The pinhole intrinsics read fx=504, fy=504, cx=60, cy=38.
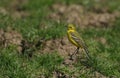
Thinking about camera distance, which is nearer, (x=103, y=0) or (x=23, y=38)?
(x=23, y=38)

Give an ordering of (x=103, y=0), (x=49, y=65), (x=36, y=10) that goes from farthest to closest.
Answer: (x=103, y=0) → (x=36, y=10) → (x=49, y=65)

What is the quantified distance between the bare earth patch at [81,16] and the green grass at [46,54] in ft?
0.87

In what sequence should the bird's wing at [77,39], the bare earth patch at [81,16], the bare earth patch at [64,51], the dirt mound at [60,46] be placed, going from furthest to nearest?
the bare earth patch at [81,16], the dirt mound at [60,46], the bird's wing at [77,39], the bare earth patch at [64,51]

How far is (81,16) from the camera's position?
13.4m

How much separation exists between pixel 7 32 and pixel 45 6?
293cm

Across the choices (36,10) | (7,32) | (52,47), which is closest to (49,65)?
(52,47)

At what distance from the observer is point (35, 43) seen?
10.8 metres

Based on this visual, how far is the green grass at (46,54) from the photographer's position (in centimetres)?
974

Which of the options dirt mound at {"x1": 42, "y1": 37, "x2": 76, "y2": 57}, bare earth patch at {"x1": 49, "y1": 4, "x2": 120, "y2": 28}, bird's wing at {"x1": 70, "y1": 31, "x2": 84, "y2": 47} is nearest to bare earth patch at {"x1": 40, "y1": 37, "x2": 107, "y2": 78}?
dirt mound at {"x1": 42, "y1": 37, "x2": 76, "y2": 57}

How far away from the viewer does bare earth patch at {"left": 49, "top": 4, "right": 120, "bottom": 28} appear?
42.9 ft

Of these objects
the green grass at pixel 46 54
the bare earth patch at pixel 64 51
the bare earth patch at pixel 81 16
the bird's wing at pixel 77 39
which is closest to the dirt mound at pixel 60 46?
the bare earth patch at pixel 64 51

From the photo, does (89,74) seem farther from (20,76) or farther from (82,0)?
(82,0)

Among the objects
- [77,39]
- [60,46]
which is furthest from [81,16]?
[77,39]

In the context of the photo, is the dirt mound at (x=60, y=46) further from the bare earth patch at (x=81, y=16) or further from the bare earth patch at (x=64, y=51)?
the bare earth patch at (x=81, y=16)
